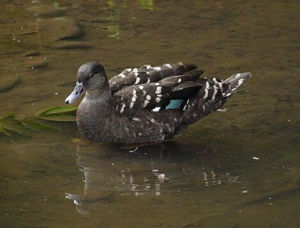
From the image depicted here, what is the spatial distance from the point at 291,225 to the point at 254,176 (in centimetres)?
101

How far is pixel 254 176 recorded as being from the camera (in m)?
7.38

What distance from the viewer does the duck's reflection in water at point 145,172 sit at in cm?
706

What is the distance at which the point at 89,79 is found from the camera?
817 centimetres

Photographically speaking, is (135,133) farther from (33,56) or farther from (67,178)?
(33,56)

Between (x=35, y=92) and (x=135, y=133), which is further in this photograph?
(x=35, y=92)

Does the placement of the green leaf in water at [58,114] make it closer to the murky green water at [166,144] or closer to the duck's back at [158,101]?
the murky green water at [166,144]

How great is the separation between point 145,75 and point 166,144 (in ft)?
2.21

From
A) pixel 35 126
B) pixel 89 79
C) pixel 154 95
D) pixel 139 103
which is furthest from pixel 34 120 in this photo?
pixel 154 95

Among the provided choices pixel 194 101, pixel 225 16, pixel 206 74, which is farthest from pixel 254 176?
pixel 225 16

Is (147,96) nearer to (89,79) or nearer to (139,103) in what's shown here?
(139,103)

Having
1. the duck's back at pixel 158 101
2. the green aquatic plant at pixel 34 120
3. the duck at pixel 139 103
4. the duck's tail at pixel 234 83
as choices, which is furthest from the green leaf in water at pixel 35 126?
the duck's tail at pixel 234 83

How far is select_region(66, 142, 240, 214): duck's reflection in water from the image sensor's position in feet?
23.2

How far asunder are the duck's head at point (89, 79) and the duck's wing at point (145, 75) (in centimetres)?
19

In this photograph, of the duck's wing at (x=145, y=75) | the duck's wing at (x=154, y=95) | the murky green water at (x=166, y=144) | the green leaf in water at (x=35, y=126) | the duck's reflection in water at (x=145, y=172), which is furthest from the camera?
the green leaf in water at (x=35, y=126)
